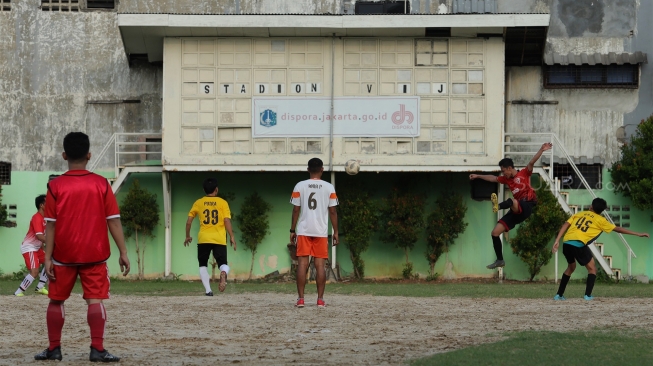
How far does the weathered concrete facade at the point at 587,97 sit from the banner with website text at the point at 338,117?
367 cm

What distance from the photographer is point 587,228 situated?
1778 cm

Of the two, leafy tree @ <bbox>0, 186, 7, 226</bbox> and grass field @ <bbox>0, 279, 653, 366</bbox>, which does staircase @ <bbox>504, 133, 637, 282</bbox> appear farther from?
leafy tree @ <bbox>0, 186, 7, 226</bbox>

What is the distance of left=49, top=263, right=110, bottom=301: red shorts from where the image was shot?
30.5ft

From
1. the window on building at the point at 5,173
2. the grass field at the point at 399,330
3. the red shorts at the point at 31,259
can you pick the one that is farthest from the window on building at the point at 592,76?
the red shorts at the point at 31,259

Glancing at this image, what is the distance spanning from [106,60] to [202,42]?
377cm

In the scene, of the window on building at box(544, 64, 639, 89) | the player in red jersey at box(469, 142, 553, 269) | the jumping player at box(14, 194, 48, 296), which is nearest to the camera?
the player in red jersey at box(469, 142, 553, 269)

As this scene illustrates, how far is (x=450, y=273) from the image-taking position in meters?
30.1

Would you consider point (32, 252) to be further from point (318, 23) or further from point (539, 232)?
point (539, 232)

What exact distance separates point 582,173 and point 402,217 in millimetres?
5340

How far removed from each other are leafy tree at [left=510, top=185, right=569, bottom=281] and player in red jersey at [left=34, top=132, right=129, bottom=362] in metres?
20.3

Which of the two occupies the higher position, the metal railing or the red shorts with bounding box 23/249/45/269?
the metal railing

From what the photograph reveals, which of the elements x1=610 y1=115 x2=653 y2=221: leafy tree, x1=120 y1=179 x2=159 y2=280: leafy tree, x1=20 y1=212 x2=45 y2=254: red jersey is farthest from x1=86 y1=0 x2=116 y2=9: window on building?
x1=610 y1=115 x2=653 y2=221: leafy tree

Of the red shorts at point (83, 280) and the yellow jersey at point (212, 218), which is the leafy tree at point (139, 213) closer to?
the yellow jersey at point (212, 218)

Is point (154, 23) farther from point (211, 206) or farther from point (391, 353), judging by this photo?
point (391, 353)
